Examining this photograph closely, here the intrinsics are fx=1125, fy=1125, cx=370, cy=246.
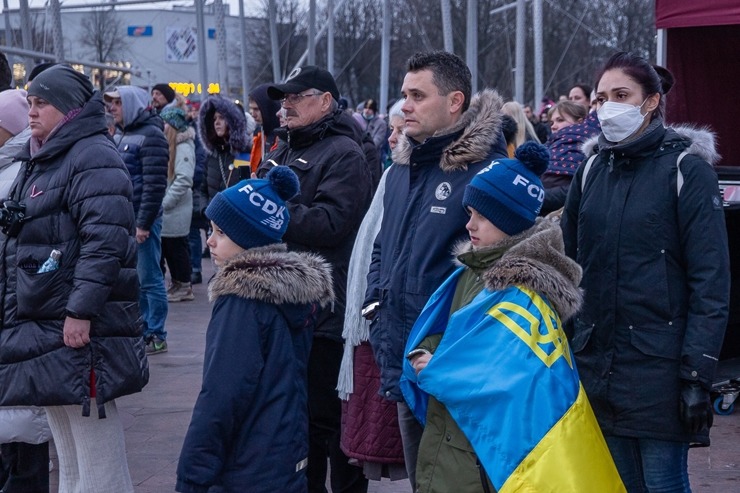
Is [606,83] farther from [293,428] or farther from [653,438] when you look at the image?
[293,428]

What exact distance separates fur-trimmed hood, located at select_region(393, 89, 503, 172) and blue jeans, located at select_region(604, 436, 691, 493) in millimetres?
1169

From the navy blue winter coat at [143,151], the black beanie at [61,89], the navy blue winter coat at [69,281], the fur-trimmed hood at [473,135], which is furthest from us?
the navy blue winter coat at [143,151]

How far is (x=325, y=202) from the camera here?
201 inches

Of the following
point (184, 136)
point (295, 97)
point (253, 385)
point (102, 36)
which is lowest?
point (253, 385)

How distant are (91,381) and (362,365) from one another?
1.15 metres

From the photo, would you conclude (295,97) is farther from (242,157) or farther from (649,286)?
(242,157)

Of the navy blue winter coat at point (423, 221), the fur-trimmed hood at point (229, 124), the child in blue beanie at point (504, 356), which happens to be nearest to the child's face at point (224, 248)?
the navy blue winter coat at point (423, 221)

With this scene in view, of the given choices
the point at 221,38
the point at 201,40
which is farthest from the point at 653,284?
the point at 201,40

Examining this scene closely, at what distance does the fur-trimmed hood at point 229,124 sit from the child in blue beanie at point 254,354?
6.08 m

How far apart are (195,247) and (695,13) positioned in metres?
7.51

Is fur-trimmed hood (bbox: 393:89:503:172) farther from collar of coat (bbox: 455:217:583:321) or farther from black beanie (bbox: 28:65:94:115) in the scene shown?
black beanie (bbox: 28:65:94:115)

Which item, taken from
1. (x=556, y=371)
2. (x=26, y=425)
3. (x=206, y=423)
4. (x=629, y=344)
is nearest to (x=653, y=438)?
(x=629, y=344)

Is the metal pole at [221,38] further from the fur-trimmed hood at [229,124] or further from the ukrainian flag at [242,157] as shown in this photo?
the fur-trimmed hood at [229,124]

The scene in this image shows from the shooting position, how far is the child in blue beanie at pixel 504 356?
131 inches
